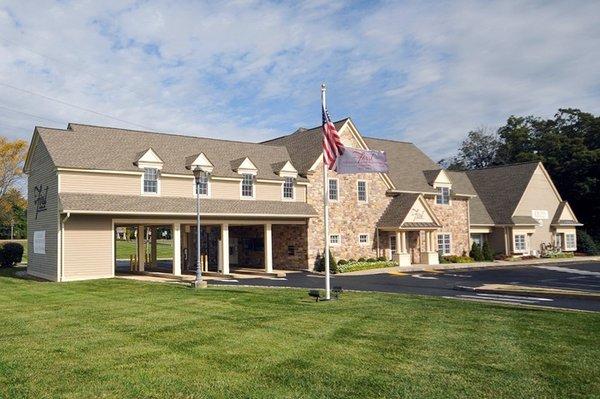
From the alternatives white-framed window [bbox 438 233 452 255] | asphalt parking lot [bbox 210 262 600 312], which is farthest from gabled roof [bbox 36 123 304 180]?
white-framed window [bbox 438 233 452 255]

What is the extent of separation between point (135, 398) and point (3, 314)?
9.81 metres

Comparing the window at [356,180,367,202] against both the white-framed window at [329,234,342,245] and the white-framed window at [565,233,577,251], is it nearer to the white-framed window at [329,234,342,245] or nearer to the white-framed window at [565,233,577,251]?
the white-framed window at [329,234,342,245]

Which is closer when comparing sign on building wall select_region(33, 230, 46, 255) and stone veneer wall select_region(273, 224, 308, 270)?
sign on building wall select_region(33, 230, 46, 255)

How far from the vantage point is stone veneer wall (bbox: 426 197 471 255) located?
4150cm

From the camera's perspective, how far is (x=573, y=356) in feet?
30.6

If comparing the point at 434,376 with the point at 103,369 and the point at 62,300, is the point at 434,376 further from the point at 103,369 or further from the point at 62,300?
the point at 62,300

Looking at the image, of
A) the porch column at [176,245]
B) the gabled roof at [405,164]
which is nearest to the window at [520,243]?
the gabled roof at [405,164]

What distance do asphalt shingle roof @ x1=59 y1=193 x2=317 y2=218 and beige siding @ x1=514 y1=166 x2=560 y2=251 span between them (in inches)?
949

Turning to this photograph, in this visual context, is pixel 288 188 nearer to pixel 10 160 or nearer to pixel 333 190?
pixel 333 190

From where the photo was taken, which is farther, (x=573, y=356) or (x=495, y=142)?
(x=495, y=142)

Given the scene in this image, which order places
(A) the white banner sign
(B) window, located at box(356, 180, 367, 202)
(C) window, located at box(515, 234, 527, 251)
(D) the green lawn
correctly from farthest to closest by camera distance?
(D) the green lawn
(C) window, located at box(515, 234, 527, 251)
(B) window, located at box(356, 180, 367, 202)
(A) the white banner sign

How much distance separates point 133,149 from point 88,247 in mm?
6458

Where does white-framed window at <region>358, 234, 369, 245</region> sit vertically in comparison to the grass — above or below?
above

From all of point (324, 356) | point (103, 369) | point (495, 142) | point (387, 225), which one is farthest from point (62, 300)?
point (495, 142)
